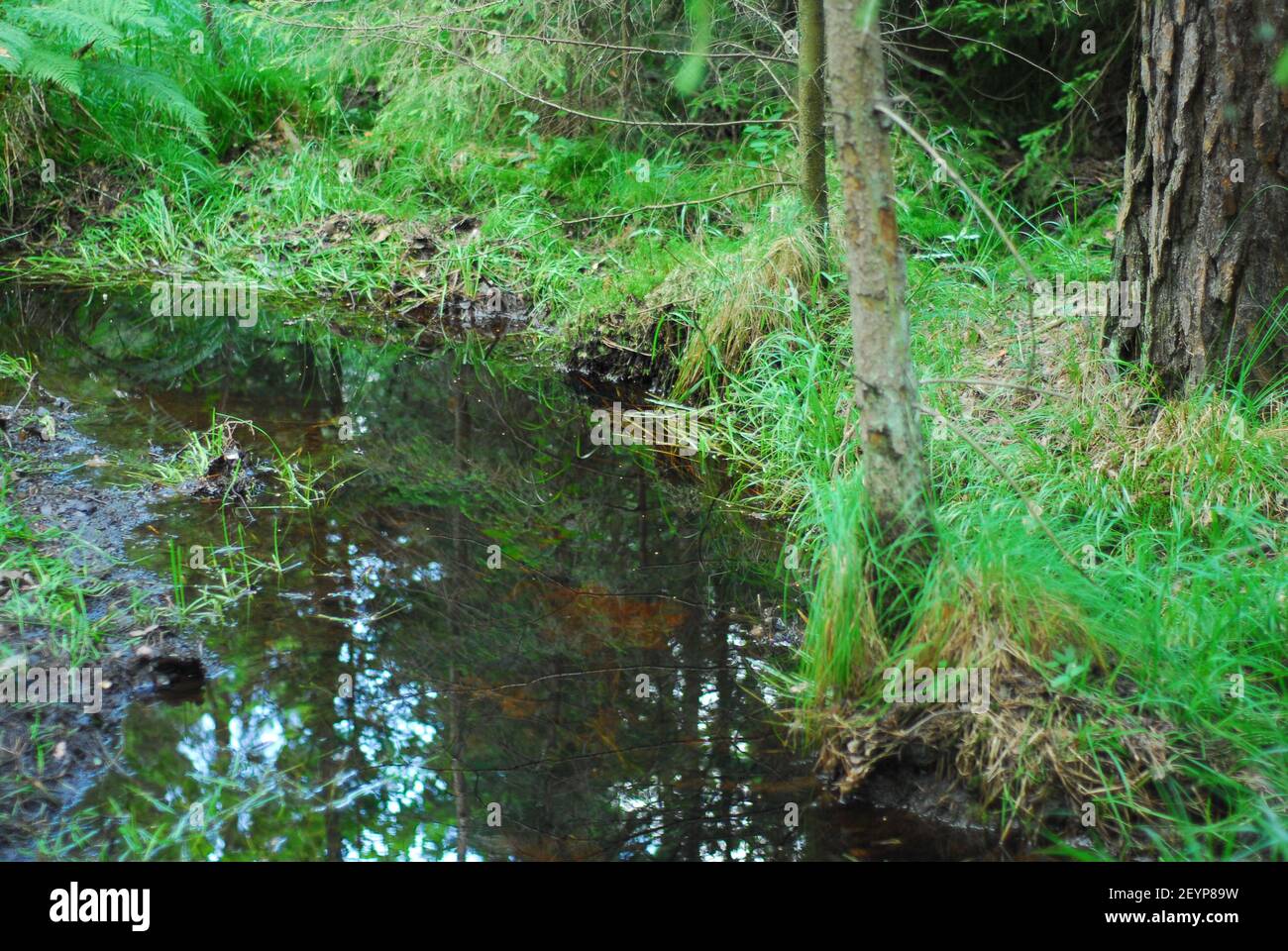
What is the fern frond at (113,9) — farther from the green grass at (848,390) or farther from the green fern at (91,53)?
the green grass at (848,390)

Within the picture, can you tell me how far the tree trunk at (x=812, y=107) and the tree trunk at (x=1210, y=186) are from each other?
176 cm

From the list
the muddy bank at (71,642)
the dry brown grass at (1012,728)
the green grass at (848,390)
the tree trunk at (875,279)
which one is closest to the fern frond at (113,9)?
the green grass at (848,390)

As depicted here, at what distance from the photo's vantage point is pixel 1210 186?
3859mm

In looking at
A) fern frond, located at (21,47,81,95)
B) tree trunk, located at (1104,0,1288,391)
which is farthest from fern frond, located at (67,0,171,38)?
tree trunk, located at (1104,0,1288,391)

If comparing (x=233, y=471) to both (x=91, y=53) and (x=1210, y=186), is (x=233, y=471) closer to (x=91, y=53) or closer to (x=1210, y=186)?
(x=1210, y=186)

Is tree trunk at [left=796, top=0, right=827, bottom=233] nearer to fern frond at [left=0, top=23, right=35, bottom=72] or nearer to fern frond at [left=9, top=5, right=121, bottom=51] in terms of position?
fern frond at [left=9, top=5, right=121, bottom=51]

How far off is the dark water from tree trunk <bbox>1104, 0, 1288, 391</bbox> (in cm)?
181

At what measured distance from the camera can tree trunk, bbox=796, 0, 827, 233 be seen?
213 inches

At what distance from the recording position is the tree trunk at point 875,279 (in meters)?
2.80

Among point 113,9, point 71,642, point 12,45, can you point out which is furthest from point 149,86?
point 71,642

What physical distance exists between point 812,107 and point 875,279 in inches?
117

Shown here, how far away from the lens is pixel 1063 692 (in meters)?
2.89

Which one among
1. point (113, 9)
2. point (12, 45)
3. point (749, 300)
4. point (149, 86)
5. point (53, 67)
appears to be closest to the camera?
point (749, 300)

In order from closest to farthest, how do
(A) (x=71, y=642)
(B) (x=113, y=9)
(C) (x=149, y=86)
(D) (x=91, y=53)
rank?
(A) (x=71, y=642)
(B) (x=113, y=9)
(C) (x=149, y=86)
(D) (x=91, y=53)
